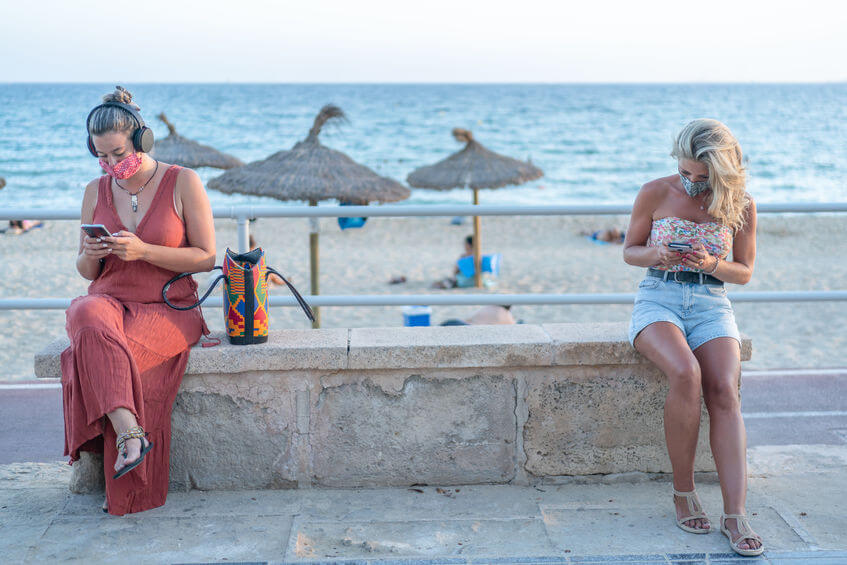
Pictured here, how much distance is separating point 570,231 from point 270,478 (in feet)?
46.0

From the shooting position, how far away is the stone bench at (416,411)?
10.6 ft

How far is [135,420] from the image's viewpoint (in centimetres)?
294

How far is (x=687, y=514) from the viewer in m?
3.02

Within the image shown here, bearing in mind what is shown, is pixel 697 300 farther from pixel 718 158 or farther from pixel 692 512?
pixel 692 512

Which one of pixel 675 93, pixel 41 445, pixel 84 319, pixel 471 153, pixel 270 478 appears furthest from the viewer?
pixel 675 93

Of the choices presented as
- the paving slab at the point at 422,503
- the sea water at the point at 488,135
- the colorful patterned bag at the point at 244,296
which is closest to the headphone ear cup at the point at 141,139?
the colorful patterned bag at the point at 244,296

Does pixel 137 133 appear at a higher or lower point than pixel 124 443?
higher

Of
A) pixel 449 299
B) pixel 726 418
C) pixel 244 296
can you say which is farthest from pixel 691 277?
pixel 244 296

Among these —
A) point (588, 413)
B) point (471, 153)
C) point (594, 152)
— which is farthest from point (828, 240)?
point (594, 152)

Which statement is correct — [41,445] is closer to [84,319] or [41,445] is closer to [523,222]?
[84,319]

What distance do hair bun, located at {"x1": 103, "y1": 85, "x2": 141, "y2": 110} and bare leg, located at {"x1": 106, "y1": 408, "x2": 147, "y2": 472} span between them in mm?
1162

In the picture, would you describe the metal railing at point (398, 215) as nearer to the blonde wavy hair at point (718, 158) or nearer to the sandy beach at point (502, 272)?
the blonde wavy hair at point (718, 158)

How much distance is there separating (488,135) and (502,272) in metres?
38.4

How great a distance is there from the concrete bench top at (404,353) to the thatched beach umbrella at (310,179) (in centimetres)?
466
